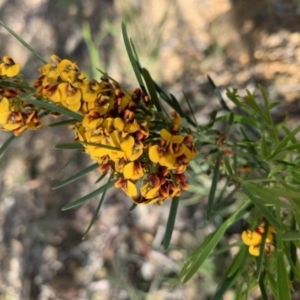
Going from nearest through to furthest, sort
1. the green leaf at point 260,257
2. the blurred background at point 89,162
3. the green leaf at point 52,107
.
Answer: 1. the green leaf at point 52,107
2. the green leaf at point 260,257
3. the blurred background at point 89,162

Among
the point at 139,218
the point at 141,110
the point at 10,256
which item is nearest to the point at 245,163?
the point at 141,110

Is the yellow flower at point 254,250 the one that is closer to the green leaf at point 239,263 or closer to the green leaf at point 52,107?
the green leaf at point 239,263

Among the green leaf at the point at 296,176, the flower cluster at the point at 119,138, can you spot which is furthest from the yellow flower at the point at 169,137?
the green leaf at the point at 296,176

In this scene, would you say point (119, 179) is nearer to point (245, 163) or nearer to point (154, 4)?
point (245, 163)

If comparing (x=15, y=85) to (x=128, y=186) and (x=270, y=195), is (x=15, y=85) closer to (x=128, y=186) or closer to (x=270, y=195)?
(x=128, y=186)

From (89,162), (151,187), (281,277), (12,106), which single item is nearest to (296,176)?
(281,277)

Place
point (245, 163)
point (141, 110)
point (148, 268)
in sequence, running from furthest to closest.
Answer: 1. point (148, 268)
2. point (245, 163)
3. point (141, 110)

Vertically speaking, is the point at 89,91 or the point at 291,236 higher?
the point at 89,91
